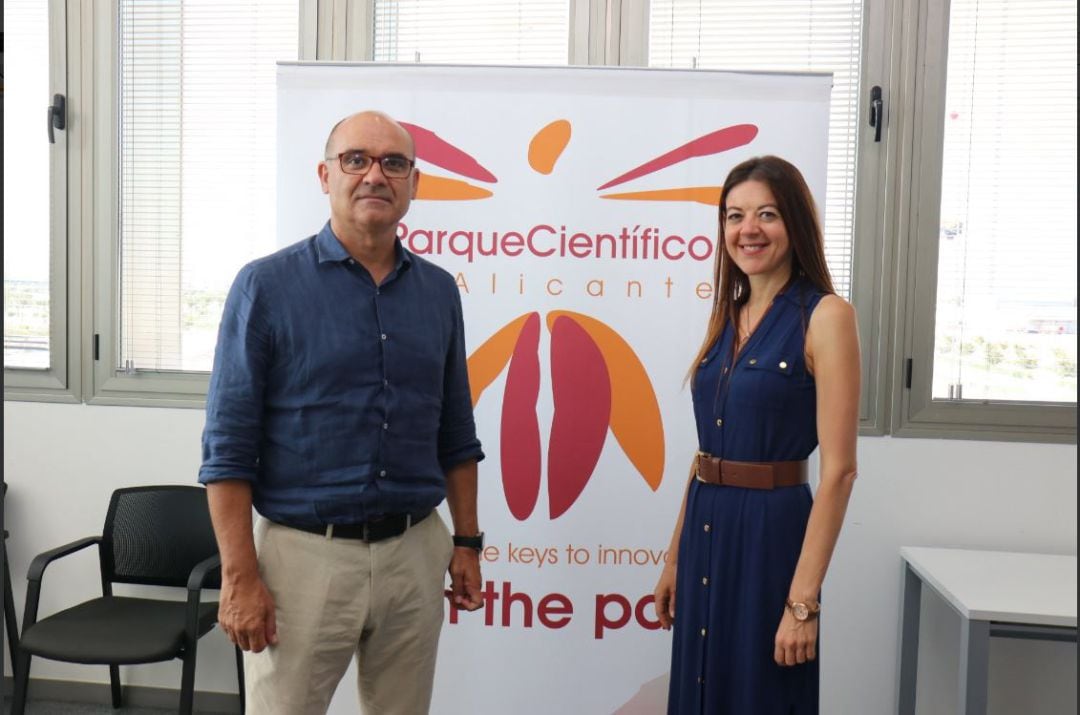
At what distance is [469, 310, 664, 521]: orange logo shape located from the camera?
248 cm

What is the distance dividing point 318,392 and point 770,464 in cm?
91

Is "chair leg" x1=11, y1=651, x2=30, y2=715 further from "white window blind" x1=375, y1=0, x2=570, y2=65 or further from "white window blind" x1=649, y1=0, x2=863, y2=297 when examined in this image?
"white window blind" x1=649, y1=0, x2=863, y2=297

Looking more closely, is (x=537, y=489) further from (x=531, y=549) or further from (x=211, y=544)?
(x=211, y=544)

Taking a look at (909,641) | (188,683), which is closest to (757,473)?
(909,641)

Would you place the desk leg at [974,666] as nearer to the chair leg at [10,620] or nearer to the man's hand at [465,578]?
the man's hand at [465,578]

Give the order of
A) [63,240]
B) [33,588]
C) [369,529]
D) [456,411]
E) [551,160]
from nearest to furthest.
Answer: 1. [369,529]
2. [456,411]
3. [551,160]
4. [33,588]
5. [63,240]

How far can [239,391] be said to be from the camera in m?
1.67

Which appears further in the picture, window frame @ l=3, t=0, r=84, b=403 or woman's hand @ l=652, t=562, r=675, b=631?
window frame @ l=3, t=0, r=84, b=403

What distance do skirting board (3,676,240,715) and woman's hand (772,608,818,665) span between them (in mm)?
2222

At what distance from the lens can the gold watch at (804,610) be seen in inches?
66.6

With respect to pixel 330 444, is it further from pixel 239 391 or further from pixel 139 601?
pixel 139 601

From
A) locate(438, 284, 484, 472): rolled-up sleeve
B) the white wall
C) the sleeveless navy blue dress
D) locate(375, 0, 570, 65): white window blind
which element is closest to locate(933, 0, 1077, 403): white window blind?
the white wall

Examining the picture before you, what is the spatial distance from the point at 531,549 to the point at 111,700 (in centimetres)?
187

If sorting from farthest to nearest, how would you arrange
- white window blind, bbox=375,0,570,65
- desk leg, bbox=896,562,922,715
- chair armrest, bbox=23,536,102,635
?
white window blind, bbox=375,0,570,65, desk leg, bbox=896,562,922,715, chair armrest, bbox=23,536,102,635
